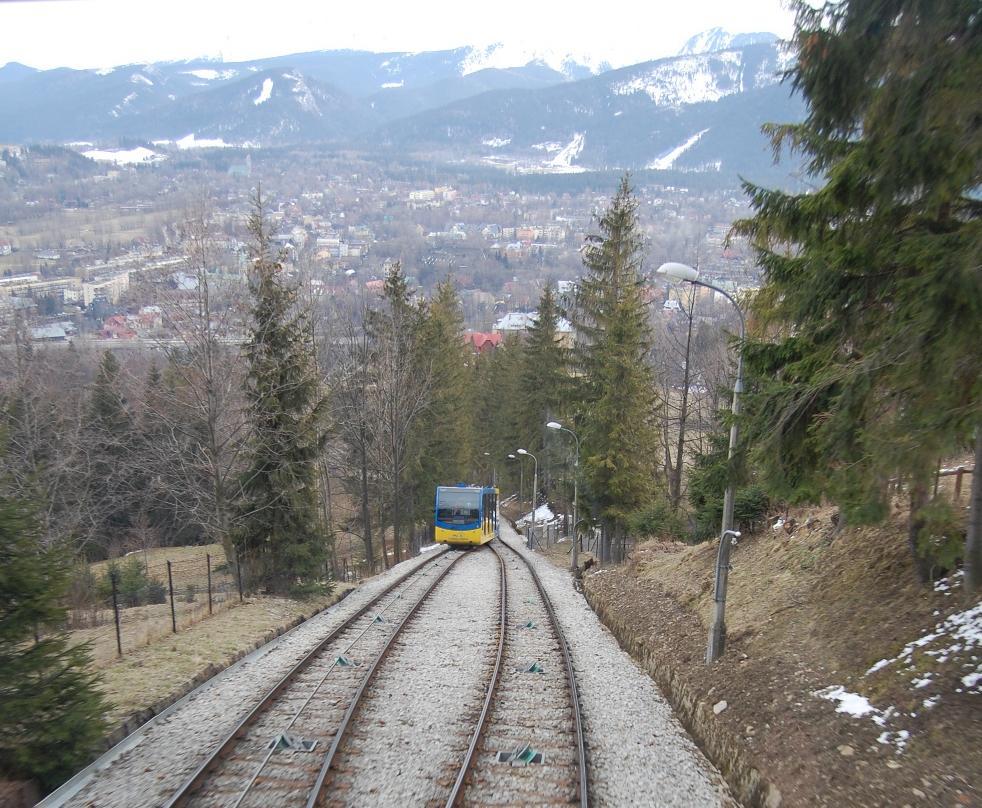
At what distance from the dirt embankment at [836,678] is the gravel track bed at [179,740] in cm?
627

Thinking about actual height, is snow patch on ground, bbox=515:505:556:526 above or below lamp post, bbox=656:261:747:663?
below

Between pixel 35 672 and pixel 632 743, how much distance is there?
707 cm

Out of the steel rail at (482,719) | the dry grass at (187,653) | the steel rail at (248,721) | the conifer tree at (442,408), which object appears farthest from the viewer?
the conifer tree at (442,408)

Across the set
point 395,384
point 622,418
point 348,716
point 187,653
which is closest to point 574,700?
point 348,716

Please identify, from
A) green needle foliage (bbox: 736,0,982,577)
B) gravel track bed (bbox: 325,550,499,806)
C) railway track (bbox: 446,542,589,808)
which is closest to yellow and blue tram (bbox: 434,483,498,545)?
gravel track bed (bbox: 325,550,499,806)

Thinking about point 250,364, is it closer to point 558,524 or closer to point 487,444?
point 558,524

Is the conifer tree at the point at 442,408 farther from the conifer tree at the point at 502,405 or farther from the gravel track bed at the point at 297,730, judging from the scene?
the gravel track bed at the point at 297,730

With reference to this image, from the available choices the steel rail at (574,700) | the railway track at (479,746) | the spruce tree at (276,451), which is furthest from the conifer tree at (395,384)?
the railway track at (479,746)

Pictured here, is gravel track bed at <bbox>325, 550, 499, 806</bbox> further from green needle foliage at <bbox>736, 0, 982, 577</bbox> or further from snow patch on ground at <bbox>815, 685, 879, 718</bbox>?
green needle foliage at <bbox>736, 0, 982, 577</bbox>

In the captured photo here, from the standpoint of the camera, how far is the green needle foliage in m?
6.02

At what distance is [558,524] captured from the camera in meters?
47.0

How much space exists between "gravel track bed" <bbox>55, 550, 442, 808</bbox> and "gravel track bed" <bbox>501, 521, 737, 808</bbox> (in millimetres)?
4587

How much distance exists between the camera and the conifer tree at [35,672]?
22.2ft

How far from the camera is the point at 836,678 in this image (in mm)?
8469
